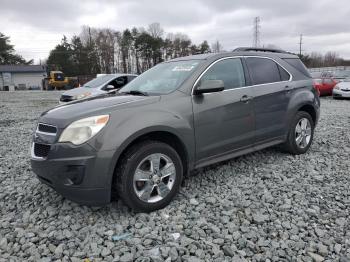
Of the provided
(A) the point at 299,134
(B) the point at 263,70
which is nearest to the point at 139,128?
(B) the point at 263,70

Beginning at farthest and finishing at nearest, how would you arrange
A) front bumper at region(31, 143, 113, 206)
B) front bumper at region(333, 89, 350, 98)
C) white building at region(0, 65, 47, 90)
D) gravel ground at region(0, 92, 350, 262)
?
white building at region(0, 65, 47, 90), front bumper at region(333, 89, 350, 98), front bumper at region(31, 143, 113, 206), gravel ground at region(0, 92, 350, 262)

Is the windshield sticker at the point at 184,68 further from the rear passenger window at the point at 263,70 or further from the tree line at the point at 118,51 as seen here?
the tree line at the point at 118,51

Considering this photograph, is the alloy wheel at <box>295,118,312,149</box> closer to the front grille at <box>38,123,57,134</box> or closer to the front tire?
the front tire

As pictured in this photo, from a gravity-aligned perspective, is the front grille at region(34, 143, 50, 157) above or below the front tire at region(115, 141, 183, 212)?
above

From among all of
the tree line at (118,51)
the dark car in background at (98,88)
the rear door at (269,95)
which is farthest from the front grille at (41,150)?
the tree line at (118,51)

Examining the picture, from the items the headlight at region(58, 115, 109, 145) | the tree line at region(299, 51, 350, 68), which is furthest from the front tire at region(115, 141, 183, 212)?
the tree line at region(299, 51, 350, 68)

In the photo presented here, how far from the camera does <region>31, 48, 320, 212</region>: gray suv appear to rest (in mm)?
2742

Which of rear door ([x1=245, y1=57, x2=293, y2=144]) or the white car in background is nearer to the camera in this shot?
rear door ([x1=245, y1=57, x2=293, y2=144])

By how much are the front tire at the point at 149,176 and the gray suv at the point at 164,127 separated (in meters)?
0.01

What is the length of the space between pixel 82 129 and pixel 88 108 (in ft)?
1.09

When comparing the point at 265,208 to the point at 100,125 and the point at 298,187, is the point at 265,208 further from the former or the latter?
the point at 100,125

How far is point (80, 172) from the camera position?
2693mm

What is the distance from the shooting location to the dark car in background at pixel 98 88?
9637mm

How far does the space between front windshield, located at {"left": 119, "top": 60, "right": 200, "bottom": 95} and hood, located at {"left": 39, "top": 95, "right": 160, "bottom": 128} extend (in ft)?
1.21
